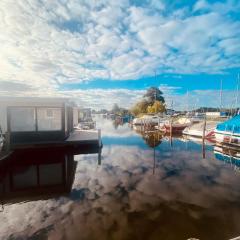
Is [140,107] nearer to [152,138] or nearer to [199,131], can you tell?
[199,131]

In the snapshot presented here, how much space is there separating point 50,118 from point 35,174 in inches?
344

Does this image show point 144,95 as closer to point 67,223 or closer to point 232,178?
point 232,178

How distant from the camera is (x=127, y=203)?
9844mm

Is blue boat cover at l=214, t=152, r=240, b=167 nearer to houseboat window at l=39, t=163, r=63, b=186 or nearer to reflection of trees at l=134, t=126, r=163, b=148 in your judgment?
reflection of trees at l=134, t=126, r=163, b=148

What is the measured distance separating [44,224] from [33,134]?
14.0 meters

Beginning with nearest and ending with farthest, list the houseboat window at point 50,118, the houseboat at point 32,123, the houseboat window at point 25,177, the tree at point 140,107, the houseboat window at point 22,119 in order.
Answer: the houseboat window at point 25,177 → the houseboat at point 32,123 → the houseboat window at point 22,119 → the houseboat window at point 50,118 → the tree at point 140,107

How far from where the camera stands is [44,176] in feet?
46.3

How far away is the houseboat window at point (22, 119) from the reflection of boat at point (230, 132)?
22466mm

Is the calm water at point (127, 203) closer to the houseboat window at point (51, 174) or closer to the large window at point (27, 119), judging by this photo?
the houseboat window at point (51, 174)

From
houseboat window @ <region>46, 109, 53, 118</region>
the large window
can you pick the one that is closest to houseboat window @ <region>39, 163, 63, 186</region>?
the large window

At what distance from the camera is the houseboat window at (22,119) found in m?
20.4

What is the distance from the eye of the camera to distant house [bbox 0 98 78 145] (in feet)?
66.1

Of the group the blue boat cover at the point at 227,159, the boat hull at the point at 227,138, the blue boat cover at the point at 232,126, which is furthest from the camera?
the blue boat cover at the point at 232,126

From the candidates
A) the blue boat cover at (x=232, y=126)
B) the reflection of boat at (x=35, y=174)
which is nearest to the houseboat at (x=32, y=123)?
the reflection of boat at (x=35, y=174)
